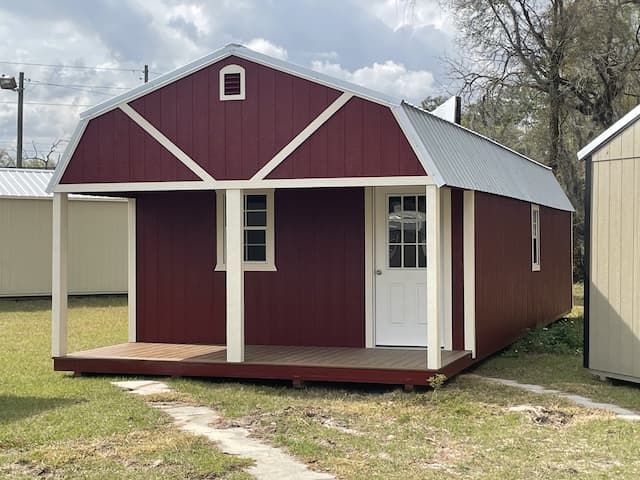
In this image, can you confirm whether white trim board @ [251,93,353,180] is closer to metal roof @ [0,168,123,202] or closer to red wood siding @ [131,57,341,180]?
red wood siding @ [131,57,341,180]

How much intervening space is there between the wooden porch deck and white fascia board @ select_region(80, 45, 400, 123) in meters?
2.67

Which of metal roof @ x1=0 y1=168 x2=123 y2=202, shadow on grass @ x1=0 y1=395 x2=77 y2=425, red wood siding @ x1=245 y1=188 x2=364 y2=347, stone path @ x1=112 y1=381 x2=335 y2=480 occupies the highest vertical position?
metal roof @ x1=0 y1=168 x2=123 y2=202

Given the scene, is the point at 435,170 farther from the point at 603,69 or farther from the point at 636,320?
the point at 603,69

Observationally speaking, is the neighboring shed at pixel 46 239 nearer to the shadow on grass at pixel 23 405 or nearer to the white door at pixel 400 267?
the white door at pixel 400 267

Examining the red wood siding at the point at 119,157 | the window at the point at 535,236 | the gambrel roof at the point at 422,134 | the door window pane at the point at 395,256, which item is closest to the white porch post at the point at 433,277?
the gambrel roof at the point at 422,134

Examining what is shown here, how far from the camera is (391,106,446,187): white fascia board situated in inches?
335

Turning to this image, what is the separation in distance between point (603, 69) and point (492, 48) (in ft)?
9.95

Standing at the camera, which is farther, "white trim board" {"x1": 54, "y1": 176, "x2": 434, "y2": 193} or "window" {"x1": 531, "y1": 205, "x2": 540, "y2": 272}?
"window" {"x1": 531, "y1": 205, "x2": 540, "y2": 272}

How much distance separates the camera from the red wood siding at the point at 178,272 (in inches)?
434

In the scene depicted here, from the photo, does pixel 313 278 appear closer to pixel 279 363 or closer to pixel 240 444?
pixel 279 363

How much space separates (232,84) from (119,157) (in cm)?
149

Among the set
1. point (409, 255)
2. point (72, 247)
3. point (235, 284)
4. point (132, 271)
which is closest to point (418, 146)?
point (409, 255)

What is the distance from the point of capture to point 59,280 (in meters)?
9.80

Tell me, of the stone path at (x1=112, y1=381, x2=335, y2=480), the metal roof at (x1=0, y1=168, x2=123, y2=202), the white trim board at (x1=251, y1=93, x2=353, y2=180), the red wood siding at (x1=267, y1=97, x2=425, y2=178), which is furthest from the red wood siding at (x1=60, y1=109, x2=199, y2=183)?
the metal roof at (x1=0, y1=168, x2=123, y2=202)
